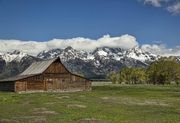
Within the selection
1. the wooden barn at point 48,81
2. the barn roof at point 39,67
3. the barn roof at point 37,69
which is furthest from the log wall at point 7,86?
the barn roof at point 39,67

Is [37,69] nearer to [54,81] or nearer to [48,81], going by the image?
[48,81]

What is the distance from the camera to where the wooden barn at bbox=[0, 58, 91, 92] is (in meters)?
105

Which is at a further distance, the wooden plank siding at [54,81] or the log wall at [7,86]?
the log wall at [7,86]

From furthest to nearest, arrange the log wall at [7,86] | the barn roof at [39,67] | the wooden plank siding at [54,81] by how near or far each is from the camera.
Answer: the barn roof at [39,67], the log wall at [7,86], the wooden plank siding at [54,81]

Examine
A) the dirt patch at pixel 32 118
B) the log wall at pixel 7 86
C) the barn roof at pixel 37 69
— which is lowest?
the dirt patch at pixel 32 118

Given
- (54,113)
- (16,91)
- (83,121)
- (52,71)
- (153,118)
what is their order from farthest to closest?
(52,71) → (16,91) → (54,113) → (153,118) → (83,121)

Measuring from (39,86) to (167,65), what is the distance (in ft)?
281

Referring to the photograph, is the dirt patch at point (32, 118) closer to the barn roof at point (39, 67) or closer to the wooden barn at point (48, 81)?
the wooden barn at point (48, 81)

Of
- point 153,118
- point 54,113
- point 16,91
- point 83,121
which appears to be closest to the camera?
point 83,121

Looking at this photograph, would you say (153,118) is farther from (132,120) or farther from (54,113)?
(54,113)

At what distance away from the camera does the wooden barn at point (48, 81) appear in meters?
105

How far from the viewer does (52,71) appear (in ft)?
367

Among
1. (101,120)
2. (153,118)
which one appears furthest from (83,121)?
(153,118)

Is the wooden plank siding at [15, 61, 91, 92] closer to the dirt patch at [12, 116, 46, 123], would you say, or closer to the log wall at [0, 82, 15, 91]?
the log wall at [0, 82, 15, 91]
